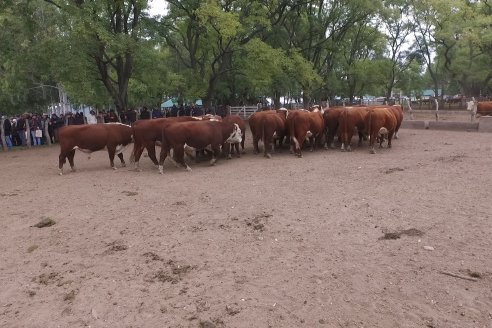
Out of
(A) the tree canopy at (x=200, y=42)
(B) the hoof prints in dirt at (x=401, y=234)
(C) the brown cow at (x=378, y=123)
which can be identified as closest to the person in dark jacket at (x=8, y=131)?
(A) the tree canopy at (x=200, y=42)

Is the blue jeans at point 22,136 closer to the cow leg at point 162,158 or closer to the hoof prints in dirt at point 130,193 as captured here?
the cow leg at point 162,158

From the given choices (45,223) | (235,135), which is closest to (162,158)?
(235,135)

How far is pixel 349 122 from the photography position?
44.6 ft

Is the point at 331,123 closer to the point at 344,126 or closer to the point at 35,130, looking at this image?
the point at 344,126

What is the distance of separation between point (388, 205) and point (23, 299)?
564cm

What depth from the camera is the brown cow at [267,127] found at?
13.4 m

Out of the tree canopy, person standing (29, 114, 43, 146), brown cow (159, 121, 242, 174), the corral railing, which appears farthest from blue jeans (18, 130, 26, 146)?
the corral railing

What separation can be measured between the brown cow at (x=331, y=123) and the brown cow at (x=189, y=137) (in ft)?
14.3

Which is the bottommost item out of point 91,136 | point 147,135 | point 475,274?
point 475,274

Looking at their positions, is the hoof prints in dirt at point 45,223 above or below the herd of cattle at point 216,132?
below

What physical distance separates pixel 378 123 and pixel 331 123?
2026mm

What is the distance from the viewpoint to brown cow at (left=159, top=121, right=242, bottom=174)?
11.5 m

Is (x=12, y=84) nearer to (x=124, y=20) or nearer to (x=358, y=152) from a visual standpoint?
(x=124, y=20)

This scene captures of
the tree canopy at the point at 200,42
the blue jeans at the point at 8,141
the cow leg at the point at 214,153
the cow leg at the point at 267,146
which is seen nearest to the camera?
the cow leg at the point at 214,153
